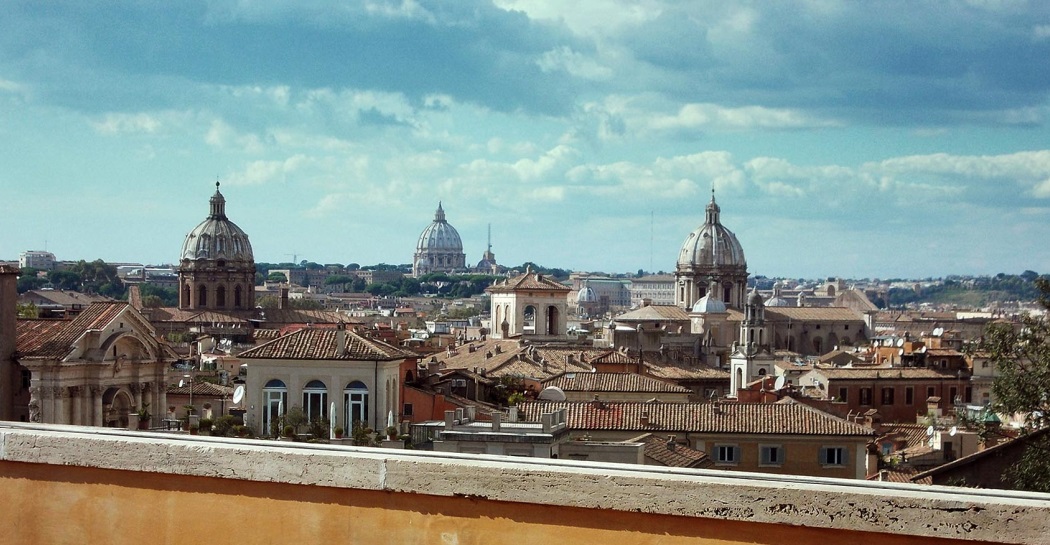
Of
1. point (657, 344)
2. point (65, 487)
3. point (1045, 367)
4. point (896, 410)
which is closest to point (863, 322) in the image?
point (657, 344)

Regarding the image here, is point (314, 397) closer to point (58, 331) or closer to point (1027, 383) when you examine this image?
point (58, 331)

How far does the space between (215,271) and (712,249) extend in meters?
35.5

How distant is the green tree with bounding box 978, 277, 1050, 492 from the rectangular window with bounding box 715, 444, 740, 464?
857cm

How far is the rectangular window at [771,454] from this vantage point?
21781 mm

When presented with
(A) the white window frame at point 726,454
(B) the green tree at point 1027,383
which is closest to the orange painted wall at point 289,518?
(B) the green tree at point 1027,383

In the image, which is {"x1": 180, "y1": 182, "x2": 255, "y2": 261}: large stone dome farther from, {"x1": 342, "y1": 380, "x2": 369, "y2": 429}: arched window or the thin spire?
{"x1": 342, "y1": 380, "x2": 369, "y2": 429}: arched window

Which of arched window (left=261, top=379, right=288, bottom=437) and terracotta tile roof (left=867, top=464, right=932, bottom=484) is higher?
arched window (left=261, top=379, right=288, bottom=437)

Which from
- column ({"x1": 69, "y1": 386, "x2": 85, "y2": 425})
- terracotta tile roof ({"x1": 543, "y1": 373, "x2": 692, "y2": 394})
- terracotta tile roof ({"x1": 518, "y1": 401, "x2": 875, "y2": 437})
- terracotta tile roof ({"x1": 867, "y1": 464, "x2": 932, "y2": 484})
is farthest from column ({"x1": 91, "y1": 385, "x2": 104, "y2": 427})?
terracotta tile roof ({"x1": 867, "y1": 464, "x2": 932, "y2": 484})

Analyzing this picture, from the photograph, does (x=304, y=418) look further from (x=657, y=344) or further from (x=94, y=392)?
(x=657, y=344)

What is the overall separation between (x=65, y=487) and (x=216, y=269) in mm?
74448

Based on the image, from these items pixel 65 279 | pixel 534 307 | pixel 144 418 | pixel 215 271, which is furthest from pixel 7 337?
pixel 65 279

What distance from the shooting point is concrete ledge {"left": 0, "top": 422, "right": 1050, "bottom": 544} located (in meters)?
3.30

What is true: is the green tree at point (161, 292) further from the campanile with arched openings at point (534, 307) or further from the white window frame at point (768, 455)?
the white window frame at point (768, 455)

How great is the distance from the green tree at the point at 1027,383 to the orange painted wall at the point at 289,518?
8.74 meters
